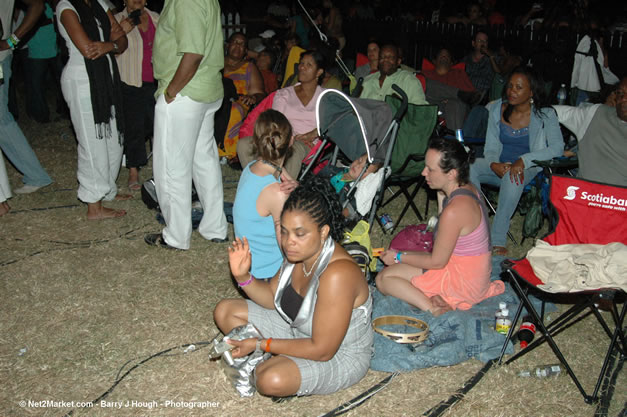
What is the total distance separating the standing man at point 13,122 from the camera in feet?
17.0

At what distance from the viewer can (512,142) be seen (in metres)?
5.02

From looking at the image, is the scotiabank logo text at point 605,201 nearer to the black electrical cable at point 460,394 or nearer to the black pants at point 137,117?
the black electrical cable at point 460,394

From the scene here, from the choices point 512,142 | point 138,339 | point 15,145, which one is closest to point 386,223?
point 512,142

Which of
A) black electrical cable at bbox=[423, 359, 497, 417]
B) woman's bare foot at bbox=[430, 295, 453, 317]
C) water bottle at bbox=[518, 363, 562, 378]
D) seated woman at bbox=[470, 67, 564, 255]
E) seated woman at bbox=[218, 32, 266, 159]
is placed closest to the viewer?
black electrical cable at bbox=[423, 359, 497, 417]

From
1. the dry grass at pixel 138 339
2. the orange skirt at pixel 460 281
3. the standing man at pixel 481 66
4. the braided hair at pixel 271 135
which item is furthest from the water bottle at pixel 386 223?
the standing man at pixel 481 66

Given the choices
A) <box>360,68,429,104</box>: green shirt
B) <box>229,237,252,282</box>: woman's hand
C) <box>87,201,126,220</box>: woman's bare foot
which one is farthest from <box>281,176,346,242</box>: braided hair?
<box>360,68,429,104</box>: green shirt

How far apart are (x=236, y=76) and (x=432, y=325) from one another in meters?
4.57

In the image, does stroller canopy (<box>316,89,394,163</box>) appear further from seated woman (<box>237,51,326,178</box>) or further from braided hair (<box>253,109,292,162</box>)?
braided hair (<box>253,109,292,162</box>)

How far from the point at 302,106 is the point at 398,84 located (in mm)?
1126

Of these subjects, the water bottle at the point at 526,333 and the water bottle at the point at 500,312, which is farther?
the water bottle at the point at 500,312

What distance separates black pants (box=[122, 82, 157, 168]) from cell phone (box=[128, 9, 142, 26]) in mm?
905

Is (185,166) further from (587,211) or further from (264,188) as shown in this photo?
(587,211)

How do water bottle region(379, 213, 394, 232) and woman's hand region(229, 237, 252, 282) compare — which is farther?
water bottle region(379, 213, 394, 232)

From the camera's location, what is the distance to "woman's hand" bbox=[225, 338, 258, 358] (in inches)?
110
